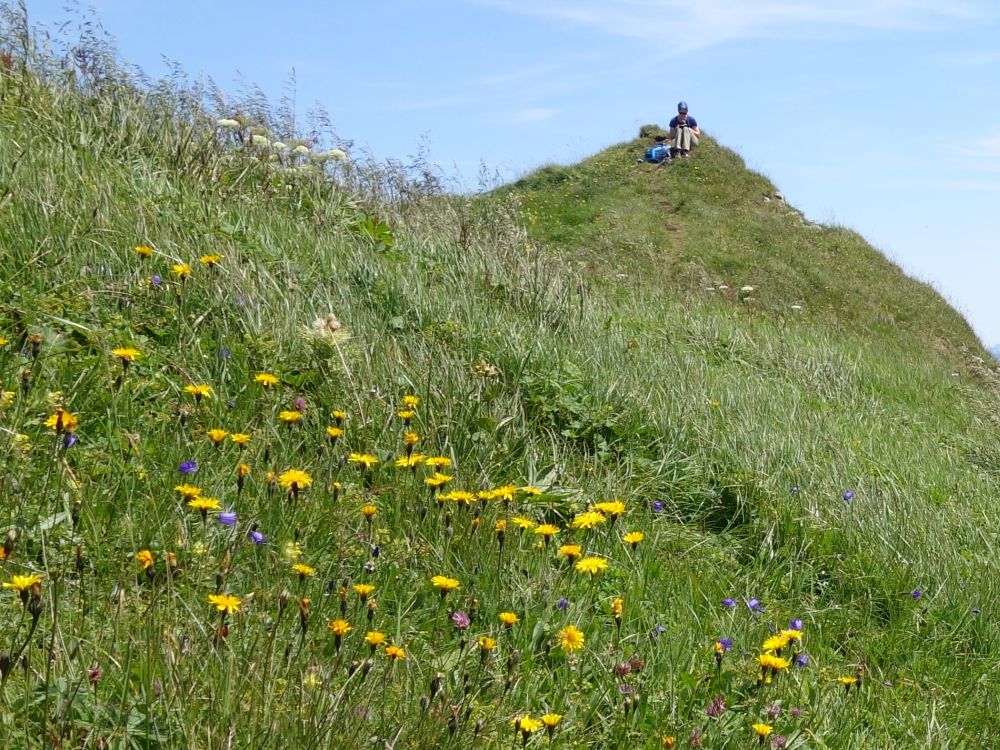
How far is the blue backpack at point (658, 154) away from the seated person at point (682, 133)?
192 millimetres

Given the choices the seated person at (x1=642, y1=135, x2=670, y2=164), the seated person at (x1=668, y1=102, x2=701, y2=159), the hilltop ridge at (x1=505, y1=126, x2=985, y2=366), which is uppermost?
the seated person at (x1=668, y1=102, x2=701, y2=159)

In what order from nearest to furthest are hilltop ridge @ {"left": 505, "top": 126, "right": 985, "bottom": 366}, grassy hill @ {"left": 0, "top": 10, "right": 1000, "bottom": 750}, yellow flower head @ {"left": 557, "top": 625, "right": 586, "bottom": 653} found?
grassy hill @ {"left": 0, "top": 10, "right": 1000, "bottom": 750} < yellow flower head @ {"left": 557, "top": 625, "right": 586, "bottom": 653} < hilltop ridge @ {"left": 505, "top": 126, "right": 985, "bottom": 366}

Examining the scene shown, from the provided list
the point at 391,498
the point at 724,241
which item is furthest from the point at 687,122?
the point at 391,498

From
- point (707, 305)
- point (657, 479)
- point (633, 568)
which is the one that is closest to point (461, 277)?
point (657, 479)

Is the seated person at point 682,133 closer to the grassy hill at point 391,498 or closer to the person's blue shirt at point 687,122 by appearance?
the person's blue shirt at point 687,122

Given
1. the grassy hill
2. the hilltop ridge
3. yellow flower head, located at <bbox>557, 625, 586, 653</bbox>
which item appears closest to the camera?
the grassy hill

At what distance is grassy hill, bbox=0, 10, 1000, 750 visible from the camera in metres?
1.83

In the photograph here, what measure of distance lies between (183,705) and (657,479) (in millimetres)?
2566

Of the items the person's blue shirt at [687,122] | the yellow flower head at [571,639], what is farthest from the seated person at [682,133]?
the yellow flower head at [571,639]

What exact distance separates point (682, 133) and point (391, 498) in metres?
20.9

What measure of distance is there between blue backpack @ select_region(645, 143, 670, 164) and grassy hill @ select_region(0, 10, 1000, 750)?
16.4m

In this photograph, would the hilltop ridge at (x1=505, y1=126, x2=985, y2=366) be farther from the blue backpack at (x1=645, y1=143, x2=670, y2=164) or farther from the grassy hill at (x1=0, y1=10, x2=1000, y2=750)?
the grassy hill at (x1=0, y1=10, x2=1000, y2=750)

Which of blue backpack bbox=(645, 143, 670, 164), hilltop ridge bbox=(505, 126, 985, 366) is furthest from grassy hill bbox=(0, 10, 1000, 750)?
blue backpack bbox=(645, 143, 670, 164)

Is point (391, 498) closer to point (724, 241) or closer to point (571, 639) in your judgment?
point (571, 639)
